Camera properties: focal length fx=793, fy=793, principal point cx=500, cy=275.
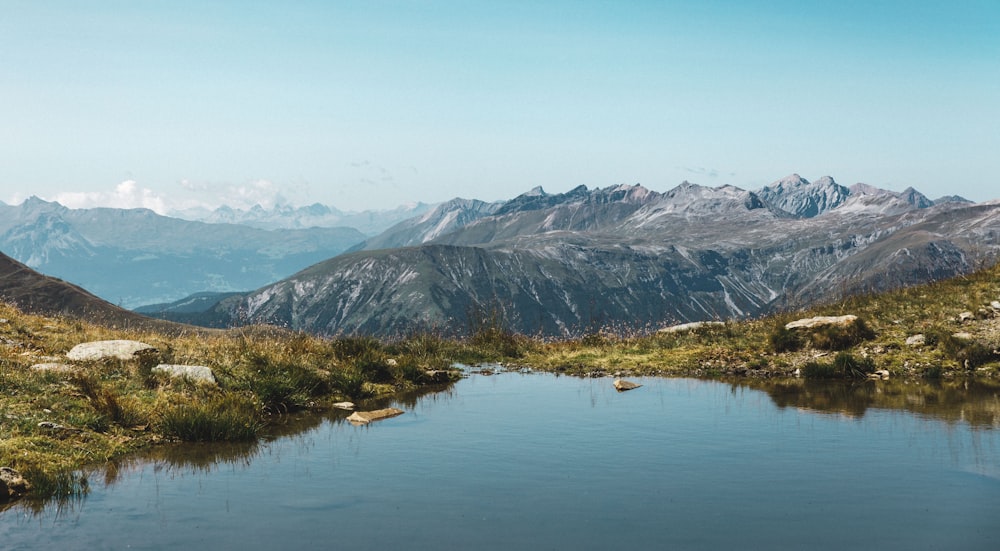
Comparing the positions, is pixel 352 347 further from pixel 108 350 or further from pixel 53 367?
pixel 53 367

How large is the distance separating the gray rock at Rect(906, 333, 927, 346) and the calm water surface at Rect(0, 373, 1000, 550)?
718cm

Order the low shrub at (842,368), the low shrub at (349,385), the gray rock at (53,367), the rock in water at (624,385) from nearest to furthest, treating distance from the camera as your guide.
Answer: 1. the gray rock at (53,367)
2. the low shrub at (349,385)
3. the rock in water at (624,385)
4. the low shrub at (842,368)

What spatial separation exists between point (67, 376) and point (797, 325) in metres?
25.8

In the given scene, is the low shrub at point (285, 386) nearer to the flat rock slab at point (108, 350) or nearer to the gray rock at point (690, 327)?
the flat rock slab at point (108, 350)

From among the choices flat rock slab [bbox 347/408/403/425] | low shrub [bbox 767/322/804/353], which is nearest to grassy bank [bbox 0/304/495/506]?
flat rock slab [bbox 347/408/403/425]

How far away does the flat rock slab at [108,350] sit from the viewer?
23438mm

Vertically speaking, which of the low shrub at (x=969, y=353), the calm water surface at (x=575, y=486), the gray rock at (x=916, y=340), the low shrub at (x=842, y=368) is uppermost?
the gray rock at (x=916, y=340)

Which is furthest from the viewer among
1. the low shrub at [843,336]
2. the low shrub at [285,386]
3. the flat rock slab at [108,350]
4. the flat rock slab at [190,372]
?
the low shrub at [843,336]

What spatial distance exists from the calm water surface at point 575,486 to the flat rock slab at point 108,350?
699 centimetres

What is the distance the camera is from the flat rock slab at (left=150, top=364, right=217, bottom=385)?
22.0 m

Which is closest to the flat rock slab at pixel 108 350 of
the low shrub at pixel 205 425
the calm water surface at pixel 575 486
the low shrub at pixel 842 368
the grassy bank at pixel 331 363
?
the grassy bank at pixel 331 363

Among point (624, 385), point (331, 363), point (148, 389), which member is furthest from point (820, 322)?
point (148, 389)

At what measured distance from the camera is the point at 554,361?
34.7 metres

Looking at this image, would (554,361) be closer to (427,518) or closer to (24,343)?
(24,343)
